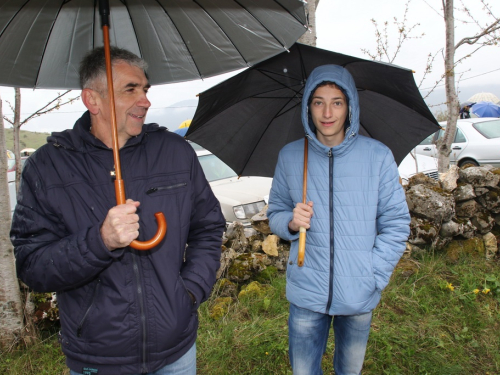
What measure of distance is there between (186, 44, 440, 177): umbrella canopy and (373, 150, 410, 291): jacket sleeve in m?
0.51

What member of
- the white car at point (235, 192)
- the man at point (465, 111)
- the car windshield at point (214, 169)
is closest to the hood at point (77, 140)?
the white car at point (235, 192)

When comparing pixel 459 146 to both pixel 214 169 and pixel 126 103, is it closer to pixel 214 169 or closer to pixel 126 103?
pixel 214 169

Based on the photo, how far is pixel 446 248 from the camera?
4566 millimetres

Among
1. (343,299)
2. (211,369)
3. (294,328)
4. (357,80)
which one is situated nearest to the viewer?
(343,299)

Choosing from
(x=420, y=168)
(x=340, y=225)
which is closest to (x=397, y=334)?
(x=340, y=225)

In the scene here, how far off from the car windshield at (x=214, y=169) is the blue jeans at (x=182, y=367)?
202 inches

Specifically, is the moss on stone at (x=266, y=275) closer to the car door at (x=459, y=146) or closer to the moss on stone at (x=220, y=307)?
the moss on stone at (x=220, y=307)

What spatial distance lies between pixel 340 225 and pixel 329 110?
60 cm

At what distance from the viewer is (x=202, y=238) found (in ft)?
6.24

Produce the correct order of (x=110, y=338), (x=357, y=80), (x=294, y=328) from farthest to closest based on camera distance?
(x=357, y=80) < (x=294, y=328) < (x=110, y=338)

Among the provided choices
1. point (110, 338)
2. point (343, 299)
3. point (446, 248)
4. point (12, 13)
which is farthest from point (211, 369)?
point (446, 248)

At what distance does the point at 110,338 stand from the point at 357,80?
1871 mm

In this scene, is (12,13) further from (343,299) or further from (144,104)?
(343,299)

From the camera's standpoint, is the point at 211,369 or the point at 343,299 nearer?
the point at 343,299
